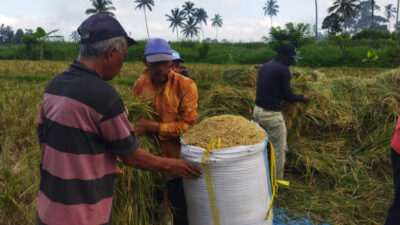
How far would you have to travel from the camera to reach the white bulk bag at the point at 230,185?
1780 millimetres

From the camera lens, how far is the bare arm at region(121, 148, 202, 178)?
1377mm

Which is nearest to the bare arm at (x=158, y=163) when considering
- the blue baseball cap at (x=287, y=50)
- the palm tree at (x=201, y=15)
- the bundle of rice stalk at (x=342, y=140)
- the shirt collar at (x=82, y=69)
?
the shirt collar at (x=82, y=69)

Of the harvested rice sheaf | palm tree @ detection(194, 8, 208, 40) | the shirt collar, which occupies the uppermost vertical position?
palm tree @ detection(194, 8, 208, 40)

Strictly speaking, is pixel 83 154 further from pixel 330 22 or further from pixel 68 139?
pixel 330 22

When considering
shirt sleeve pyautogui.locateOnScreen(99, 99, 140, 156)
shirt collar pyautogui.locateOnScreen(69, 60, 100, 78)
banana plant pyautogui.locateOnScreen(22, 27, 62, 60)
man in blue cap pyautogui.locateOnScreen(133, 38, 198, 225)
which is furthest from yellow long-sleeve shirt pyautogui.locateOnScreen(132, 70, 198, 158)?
banana plant pyautogui.locateOnScreen(22, 27, 62, 60)

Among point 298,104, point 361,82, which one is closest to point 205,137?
point 298,104

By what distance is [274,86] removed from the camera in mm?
3236

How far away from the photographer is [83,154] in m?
1.20

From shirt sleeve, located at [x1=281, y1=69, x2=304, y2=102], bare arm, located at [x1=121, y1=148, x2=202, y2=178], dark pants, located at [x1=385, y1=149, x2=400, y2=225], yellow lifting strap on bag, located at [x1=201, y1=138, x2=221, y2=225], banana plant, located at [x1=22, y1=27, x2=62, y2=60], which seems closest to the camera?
bare arm, located at [x1=121, y1=148, x2=202, y2=178]

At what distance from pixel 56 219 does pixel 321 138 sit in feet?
11.8

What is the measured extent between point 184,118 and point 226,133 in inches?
13.2

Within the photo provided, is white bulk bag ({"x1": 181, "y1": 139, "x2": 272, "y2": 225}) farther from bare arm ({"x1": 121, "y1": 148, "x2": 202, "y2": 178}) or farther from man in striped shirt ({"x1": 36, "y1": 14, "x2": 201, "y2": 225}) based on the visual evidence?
man in striped shirt ({"x1": 36, "y1": 14, "x2": 201, "y2": 225})

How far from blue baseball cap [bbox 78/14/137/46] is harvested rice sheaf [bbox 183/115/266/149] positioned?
846 mm

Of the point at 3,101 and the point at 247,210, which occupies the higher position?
the point at 3,101
